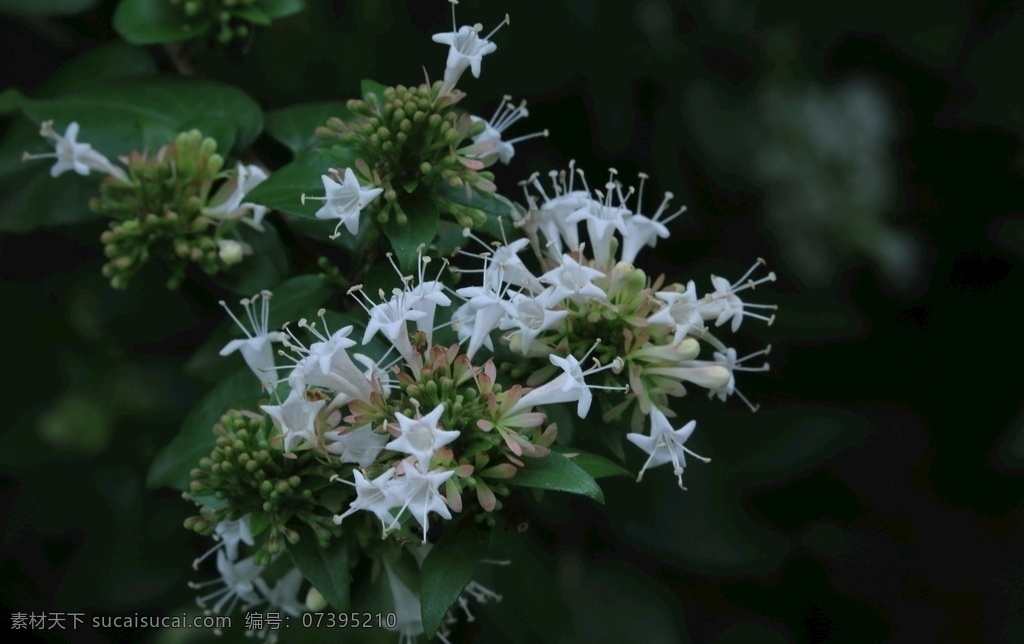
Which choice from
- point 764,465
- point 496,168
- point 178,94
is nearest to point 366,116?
point 178,94

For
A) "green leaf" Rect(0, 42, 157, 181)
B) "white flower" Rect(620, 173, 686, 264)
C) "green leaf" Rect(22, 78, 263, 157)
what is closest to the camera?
"white flower" Rect(620, 173, 686, 264)

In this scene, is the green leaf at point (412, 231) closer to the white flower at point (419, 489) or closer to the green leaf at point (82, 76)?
the white flower at point (419, 489)

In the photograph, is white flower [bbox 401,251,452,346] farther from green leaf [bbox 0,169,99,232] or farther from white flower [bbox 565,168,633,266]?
green leaf [bbox 0,169,99,232]

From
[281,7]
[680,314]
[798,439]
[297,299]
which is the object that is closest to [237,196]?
[297,299]

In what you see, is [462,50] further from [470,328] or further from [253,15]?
[253,15]

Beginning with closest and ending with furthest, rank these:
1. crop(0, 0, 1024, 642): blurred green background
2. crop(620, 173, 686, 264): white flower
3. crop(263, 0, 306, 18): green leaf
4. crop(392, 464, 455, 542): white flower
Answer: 1. crop(392, 464, 455, 542): white flower
2. crop(620, 173, 686, 264): white flower
3. crop(263, 0, 306, 18): green leaf
4. crop(0, 0, 1024, 642): blurred green background

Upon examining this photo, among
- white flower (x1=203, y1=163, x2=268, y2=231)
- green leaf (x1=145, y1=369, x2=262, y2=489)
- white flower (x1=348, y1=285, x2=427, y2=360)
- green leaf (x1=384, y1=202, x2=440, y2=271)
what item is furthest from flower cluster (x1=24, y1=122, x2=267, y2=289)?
white flower (x1=348, y1=285, x2=427, y2=360)

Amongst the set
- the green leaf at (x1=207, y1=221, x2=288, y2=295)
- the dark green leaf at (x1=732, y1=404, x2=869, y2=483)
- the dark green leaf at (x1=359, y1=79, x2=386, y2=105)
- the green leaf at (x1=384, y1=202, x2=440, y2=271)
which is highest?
the dark green leaf at (x1=359, y1=79, x2=386, y2=105)
